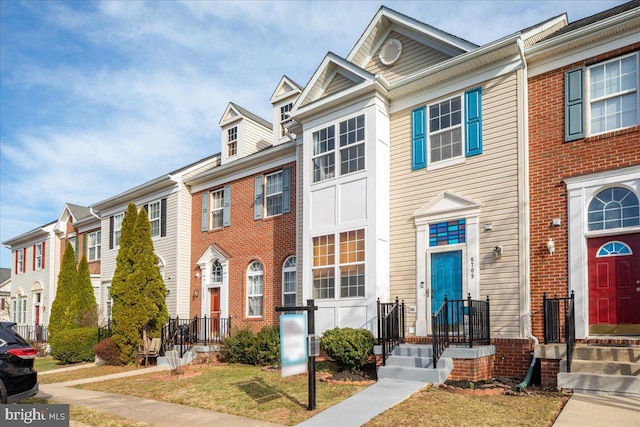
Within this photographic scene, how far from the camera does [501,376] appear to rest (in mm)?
11031

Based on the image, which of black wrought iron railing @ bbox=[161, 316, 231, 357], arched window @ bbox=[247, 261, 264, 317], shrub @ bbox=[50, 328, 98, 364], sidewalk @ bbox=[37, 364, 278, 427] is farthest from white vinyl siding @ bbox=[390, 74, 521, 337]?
shrub @ bbox=[50, 328, 98, 364]

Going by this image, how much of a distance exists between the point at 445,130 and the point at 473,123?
2.35ft

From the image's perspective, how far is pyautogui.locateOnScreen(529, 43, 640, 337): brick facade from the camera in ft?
34.7

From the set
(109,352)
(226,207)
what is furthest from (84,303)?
(226,207)

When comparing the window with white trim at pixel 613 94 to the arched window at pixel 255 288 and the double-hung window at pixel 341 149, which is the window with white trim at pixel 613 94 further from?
the arched window at pixel 255 288

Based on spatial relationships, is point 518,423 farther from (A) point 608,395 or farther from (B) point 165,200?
(B) point 165,200

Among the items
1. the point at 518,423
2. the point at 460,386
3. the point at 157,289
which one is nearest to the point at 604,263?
the point at 460,386

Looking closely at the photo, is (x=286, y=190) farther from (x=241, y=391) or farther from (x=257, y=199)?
(x=241, y=391)

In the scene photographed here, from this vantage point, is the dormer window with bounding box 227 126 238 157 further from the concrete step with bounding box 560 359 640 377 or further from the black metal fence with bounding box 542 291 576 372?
the concrete step with bounding box 560 359 640 377

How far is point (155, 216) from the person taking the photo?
2198cm

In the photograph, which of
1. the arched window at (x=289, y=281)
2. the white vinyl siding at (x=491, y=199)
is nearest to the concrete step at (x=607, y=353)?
the white vinyl siding at (x=491, y=199)

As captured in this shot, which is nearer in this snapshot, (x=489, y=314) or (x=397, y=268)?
(x=489, y=314)

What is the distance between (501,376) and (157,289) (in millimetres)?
10758

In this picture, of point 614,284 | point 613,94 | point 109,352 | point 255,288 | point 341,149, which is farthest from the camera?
point 255,288
